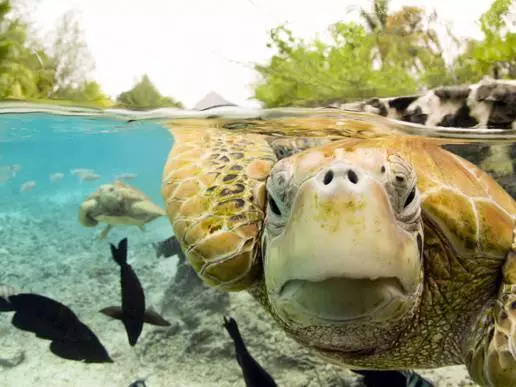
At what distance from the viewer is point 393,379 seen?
311 cm

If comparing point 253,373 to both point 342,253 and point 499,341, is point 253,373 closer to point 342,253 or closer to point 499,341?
point 499,341

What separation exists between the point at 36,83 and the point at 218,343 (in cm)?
320

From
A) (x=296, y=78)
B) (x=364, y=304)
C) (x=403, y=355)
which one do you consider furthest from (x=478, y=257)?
(x=296, y=78)

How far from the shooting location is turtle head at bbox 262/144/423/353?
4.62 feet

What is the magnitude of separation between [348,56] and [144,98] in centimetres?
182

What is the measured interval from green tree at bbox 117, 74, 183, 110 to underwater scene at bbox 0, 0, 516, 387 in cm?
3

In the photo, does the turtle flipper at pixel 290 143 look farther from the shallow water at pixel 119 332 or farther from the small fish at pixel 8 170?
the small fish at pixel 8 170

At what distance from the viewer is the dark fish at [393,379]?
3.09m

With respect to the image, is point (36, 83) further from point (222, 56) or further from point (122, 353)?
point (122, 353)

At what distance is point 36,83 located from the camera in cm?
388

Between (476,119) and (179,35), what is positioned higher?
(179,35)

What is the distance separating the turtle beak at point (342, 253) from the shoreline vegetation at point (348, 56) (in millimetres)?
1714

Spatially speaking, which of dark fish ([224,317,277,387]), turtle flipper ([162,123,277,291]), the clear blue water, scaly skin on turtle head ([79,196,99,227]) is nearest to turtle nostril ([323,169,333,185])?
turtle flipper ([162,123,277,291])

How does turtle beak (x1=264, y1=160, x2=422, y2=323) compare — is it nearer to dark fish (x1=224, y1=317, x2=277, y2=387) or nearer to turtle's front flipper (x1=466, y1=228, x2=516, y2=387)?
turtle's front flipper (x1=466, y1=228, x2=516, y2=387)
